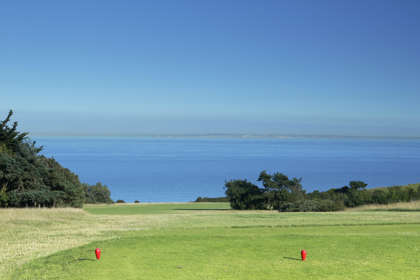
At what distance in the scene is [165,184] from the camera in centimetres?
10319

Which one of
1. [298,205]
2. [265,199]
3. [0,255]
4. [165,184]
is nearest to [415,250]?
[0,255]

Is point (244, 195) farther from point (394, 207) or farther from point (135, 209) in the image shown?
point (394, 207)

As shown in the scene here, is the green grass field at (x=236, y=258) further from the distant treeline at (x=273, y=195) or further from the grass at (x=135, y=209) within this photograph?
the distant treeline at (x=273, y=195)

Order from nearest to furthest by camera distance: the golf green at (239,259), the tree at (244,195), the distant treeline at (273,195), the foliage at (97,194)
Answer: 1. the golf green at (239,259)
2. the distant treeline at (273,195)
3. the tree at (244,195)
4. the foliage at (97,194)

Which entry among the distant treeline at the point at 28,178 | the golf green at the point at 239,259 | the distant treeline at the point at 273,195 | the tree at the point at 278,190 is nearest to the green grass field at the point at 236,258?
the golf green at the point at 239,259

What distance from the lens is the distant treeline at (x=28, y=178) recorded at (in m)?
26.8

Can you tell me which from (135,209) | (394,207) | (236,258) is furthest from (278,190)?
(236,258)

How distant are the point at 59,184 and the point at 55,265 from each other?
20.3 metres

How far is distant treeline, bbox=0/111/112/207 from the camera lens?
87.9 ft

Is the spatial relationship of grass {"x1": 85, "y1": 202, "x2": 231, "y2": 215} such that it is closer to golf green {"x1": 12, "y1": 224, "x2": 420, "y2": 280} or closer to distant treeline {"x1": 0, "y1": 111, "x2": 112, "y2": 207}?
distant treeline {"x1": 0, "y1": 111, "x2": 112, "y2": 207}

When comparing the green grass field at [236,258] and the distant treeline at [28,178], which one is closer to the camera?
the green grass field at [236,258]

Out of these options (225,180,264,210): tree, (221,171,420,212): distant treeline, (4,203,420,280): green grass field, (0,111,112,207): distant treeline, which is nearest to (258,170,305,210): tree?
(221,171,420,212): distant treeline

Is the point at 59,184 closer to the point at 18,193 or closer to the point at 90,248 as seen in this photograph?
the point at 18,193

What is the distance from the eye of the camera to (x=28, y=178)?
2789cm
